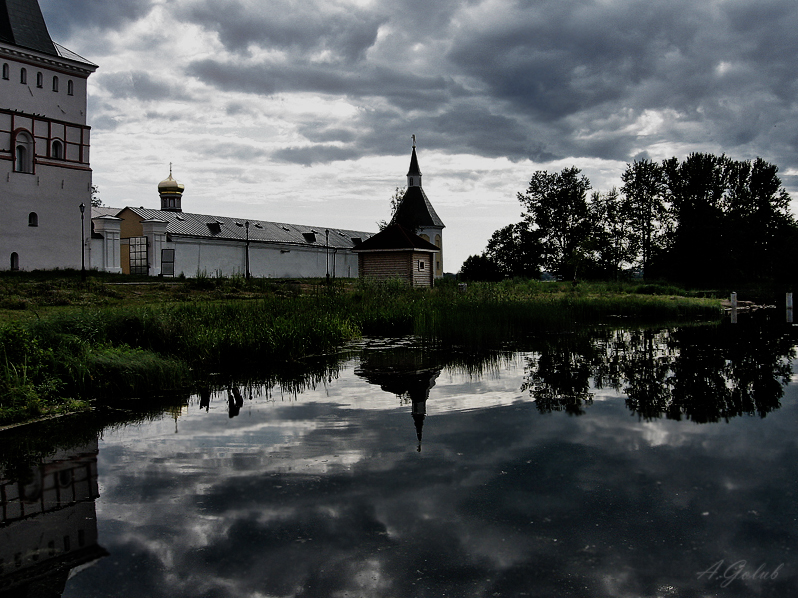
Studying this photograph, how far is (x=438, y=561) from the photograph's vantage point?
12.3ft

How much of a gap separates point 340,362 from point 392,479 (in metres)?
7.10

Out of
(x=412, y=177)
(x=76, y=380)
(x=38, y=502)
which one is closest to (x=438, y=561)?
(x=38, y=502)

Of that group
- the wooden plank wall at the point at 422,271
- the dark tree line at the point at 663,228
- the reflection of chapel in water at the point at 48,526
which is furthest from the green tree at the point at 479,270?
the reflection of chapel in water at the point at 48,526

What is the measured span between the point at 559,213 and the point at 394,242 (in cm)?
3403

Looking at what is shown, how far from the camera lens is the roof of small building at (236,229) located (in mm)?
46938

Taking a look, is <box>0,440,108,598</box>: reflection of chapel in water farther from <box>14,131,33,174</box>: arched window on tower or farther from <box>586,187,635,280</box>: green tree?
<box>586,187,635,280</box>: green tree

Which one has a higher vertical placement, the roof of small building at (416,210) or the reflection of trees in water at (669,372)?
the roof of small building at (416,210)

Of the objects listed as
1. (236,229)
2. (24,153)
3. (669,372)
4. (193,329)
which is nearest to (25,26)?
(24,153)

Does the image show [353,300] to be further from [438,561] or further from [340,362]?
[438,561]

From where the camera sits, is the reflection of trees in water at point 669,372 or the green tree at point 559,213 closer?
the reflection of trees in water at point 669,372

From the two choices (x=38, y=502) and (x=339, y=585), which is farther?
(x=38, y=502)

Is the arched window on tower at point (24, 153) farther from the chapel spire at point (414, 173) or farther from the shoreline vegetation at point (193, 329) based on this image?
the chapel spire at point (414, 173)

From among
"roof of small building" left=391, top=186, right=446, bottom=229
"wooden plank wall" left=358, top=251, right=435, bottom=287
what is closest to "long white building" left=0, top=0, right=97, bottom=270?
"wooden plank wall" left=358, top=251, right=435, bottom=287

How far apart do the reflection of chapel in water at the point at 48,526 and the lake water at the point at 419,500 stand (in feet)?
0.05
